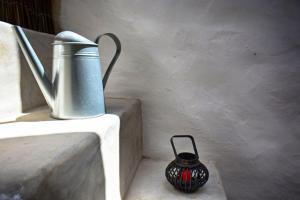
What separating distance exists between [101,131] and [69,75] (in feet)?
0.59

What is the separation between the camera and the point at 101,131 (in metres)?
0.50

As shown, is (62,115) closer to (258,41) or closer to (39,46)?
(39,46)

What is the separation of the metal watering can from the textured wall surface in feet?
1.22

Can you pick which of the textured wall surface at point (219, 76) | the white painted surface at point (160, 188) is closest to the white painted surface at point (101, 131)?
the white painted surface at point (160, 188)

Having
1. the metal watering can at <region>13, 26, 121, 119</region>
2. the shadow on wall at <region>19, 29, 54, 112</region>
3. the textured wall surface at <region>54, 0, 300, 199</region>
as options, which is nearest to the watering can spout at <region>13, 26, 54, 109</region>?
the metal watering can at <region>13, 26, 121, 119</region>

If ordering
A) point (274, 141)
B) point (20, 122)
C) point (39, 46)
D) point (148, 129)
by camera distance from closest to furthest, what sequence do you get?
point (20, 122), point (39, 46), point (274, 141), point (148, 129)

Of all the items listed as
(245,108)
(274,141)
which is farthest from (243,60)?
(274,141)

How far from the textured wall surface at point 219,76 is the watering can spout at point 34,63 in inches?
15.5

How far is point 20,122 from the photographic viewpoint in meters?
0.56

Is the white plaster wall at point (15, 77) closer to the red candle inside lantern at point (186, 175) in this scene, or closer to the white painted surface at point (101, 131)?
the white painted surface at point (101, 131)

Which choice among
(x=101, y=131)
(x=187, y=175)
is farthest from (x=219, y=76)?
(x=101, y=131)

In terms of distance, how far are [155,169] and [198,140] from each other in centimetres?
22

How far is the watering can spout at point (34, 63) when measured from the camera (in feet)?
1.80

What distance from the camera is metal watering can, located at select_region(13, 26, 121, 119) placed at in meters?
0.56
